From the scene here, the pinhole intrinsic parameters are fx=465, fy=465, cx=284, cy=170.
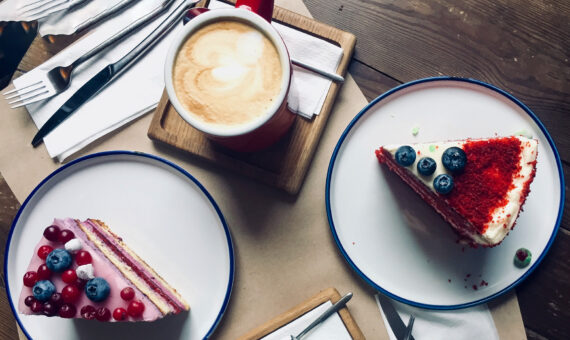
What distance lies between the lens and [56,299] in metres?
1.30

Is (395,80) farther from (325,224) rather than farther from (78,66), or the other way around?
(78,66)

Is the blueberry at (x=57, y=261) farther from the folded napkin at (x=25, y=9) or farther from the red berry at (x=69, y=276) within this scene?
the folded napkin at (x=25, y=9)

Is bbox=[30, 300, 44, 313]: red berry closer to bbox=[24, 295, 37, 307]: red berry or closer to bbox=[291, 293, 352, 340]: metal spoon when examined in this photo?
bbox=[24, 295, 37, 307]: red berry

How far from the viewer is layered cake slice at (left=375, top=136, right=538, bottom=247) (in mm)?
1276

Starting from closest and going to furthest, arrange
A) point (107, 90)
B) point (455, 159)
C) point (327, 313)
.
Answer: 1. point (455, 159)
2. point (327, 313)
3. point (107, 90)

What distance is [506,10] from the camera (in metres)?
1.46

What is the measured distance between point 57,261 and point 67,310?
0.46ft

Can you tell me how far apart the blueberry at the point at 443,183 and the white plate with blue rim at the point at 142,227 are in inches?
25.2

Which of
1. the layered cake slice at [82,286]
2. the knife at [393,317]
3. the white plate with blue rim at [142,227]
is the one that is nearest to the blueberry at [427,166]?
the knife at [393,317]

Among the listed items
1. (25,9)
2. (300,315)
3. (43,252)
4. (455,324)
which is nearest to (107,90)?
(25,9)

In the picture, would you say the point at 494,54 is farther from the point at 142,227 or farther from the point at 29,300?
the point at 29,300

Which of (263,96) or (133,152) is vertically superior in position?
(263,96)

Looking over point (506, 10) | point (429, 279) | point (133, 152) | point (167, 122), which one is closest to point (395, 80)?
point (506, 10)

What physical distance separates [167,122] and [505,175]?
1.01 meters
